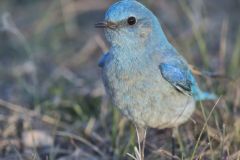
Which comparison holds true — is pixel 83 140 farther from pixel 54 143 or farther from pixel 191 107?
pixel 191 107

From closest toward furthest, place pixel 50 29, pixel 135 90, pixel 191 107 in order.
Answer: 1. pixel 135 90
2. pixel 191 107
3. pixel 50 29

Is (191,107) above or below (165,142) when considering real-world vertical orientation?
above

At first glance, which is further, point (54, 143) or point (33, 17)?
point (33, 17)

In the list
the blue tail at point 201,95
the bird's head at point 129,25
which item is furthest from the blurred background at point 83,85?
the bird's head at point 129,25

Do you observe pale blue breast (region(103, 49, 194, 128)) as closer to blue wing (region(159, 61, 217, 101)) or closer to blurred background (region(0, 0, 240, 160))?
blue wing (region(159, 61, 217, 101))

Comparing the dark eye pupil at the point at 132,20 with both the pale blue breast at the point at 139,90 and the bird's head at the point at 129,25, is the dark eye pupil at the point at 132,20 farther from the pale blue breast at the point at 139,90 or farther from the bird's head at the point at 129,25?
the pale blue breast at the point at 139,90

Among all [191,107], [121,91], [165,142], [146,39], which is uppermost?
[146,39]

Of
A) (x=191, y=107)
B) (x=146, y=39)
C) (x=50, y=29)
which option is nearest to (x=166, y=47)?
(x=146, y=39)
